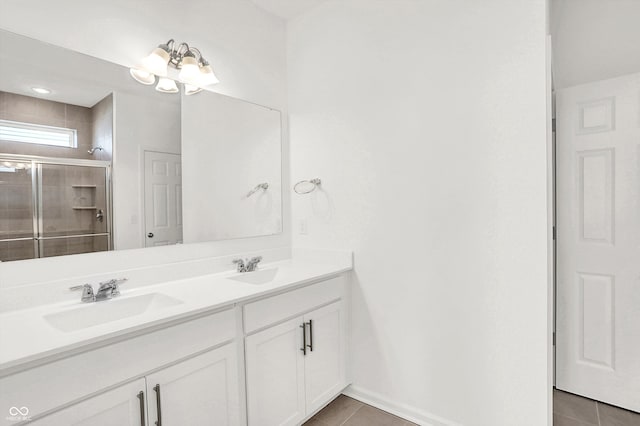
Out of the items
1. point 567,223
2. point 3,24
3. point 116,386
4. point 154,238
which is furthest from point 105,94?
point 567,223

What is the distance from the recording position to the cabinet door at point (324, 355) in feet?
6.26

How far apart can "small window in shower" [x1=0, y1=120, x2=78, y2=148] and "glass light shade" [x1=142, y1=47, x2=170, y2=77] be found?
0.50 meters

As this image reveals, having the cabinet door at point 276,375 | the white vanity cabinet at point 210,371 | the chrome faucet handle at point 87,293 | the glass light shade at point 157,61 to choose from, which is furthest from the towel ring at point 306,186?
the chrome faucet handle at point 87,293

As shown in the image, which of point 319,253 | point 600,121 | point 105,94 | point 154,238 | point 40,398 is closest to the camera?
point 40,398

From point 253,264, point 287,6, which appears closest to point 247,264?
point 253,264

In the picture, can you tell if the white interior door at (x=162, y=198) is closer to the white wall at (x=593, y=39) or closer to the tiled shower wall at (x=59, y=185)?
the tiled shower wall at (x=59, y=185)

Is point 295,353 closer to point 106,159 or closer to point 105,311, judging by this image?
point 105,311

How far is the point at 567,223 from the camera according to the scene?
2.22 meters

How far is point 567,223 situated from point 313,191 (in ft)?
5.58

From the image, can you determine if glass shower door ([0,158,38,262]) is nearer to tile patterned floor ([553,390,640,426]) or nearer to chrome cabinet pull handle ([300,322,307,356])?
chrome cabinet pull handle ([300,322,307,356])

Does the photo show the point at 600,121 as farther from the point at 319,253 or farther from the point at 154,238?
the point at 154,238

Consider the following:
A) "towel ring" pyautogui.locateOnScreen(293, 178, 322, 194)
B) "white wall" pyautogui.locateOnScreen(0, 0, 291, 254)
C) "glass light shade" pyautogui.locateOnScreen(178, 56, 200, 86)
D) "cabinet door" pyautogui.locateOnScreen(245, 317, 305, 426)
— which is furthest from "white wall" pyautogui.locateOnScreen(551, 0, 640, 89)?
"cabinet door" pyautogui.locateOnScreen(245, 317, 305, 426)

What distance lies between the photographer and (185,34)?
193cm

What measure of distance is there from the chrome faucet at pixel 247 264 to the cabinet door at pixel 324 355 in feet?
1.64
